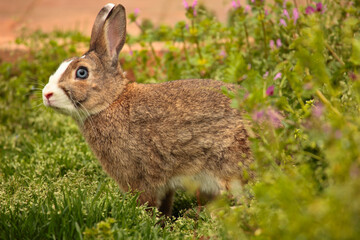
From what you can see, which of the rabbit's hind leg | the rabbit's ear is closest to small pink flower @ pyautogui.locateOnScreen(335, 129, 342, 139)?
the rabbit's hind leg

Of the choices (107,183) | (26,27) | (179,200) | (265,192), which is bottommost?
(179,200)

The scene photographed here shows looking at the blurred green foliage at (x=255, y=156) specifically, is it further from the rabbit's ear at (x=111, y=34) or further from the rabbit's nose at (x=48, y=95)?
the rabbit's ear at (x=111, y=34)

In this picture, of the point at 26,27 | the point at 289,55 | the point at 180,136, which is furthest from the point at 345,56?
the point at 26,27

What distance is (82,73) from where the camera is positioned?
13.4 ft

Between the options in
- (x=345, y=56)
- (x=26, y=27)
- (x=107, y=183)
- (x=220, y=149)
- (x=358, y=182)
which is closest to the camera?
(x=358, y=182)

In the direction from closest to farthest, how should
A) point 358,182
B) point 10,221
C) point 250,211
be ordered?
point 358,182 < point 250,211 < point 10,221

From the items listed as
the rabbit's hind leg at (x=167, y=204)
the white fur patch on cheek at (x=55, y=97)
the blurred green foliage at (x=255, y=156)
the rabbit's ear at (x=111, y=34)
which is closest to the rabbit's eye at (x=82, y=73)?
the white fur patch on cheek at (x=55, y=97)

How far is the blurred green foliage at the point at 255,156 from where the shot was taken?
80.8 inches

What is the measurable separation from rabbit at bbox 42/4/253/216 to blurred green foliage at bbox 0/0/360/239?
0.23 meters

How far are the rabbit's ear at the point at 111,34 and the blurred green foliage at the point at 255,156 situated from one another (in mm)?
763

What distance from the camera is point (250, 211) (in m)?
2.72

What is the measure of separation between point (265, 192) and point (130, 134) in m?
1.98

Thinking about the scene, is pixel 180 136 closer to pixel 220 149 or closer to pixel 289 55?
pixel 220 149

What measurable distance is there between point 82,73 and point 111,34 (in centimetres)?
49
